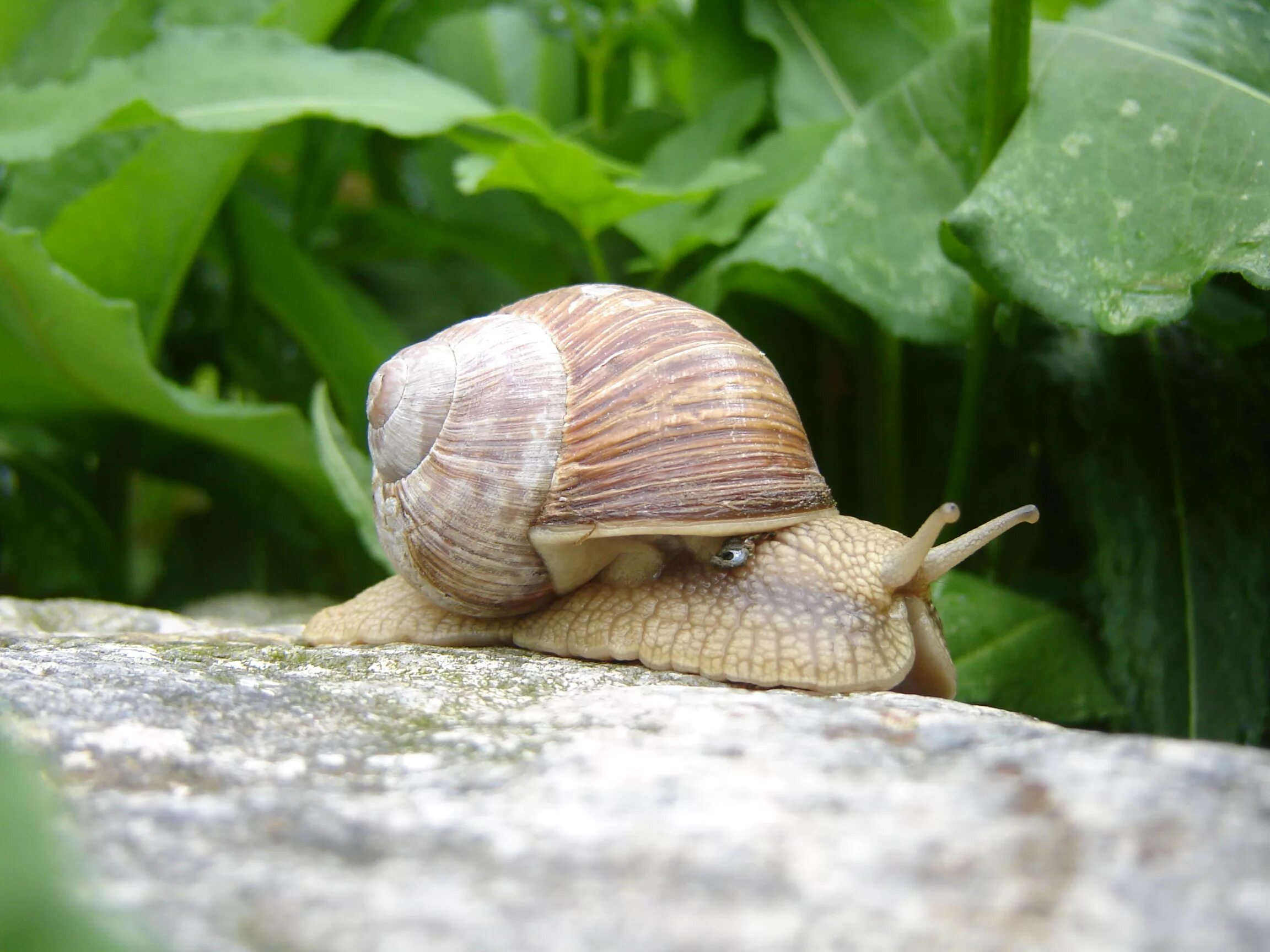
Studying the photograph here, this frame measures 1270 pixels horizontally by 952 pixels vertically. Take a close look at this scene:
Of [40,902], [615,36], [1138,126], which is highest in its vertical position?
[615,36]

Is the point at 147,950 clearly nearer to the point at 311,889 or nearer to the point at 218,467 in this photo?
the point at 311,889

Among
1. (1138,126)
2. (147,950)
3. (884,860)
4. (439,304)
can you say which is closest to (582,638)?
(884,860)

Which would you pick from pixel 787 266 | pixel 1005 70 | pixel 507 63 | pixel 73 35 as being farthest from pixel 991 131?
pixel 73 35

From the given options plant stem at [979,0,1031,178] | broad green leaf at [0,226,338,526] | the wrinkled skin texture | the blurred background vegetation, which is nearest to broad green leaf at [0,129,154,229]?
the blurred background vegetation

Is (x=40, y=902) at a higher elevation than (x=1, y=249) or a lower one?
lower

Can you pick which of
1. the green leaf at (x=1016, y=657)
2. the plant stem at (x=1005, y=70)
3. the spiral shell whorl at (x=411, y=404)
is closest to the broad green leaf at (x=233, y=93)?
the spiral shell whorl at (x=411, y=404)

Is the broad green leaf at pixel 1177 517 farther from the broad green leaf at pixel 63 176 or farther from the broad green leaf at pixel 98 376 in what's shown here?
the broad green leaf at pixel 63 176
